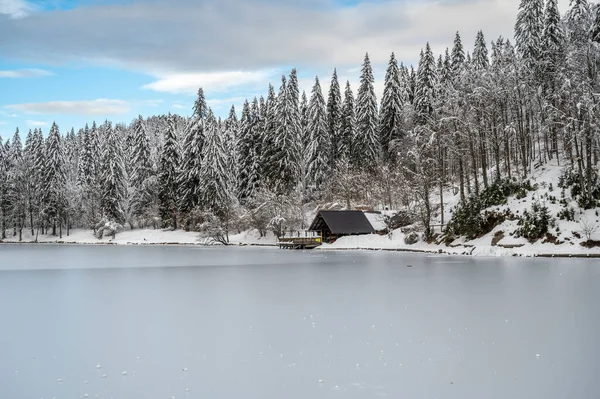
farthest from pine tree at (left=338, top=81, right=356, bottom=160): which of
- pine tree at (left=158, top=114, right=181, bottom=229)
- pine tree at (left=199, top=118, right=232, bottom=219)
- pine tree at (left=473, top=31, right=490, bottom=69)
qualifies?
pine tree at (left=158, top=114, right=181, bottom=229)

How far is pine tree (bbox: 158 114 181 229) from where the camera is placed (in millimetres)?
65375

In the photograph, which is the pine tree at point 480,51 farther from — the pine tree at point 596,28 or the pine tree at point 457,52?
the pine tree at point 596,28

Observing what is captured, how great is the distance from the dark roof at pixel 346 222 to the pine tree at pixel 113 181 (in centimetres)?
3275

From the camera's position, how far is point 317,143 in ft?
198

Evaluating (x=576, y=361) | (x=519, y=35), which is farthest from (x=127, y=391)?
(x=519, y=35)

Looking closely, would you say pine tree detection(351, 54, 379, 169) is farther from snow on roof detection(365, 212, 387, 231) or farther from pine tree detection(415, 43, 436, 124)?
snow on roof detection(365, 212, 387, 231)

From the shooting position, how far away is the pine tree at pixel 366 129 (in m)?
59.2

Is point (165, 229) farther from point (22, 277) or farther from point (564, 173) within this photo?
point (564, 173)

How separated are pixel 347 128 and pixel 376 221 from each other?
1760 cm

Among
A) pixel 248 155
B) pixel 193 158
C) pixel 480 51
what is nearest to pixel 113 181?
pixel 193 158

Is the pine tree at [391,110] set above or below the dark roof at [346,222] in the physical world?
above

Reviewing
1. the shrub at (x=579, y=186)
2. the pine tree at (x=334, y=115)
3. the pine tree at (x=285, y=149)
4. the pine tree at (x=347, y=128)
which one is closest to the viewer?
the shrub at (x=579, y=186)

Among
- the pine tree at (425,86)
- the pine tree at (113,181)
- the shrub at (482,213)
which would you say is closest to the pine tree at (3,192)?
the pine tree at (113,181)

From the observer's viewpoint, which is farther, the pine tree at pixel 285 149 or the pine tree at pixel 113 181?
the pine tree at pixel 113 181
